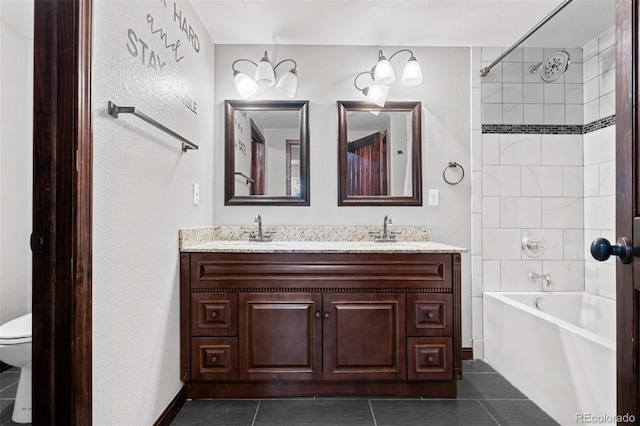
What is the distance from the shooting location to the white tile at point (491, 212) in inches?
89.2

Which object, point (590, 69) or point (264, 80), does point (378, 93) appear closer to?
point (264, 80)

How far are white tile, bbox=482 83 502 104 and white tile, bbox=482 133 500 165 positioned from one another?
0.24m

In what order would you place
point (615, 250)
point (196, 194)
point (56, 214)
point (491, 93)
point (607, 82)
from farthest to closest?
point (491, 93) < point (607, 82) < point (196, 194) < point (56, 214) < point (615, 250)

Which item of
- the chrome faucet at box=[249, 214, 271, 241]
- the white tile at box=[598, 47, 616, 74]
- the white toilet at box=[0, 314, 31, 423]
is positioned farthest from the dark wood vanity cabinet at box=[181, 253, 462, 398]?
the white tile at box=[598, 47, 616, 74]

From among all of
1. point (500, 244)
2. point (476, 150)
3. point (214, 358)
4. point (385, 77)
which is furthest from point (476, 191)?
point (214, 358)

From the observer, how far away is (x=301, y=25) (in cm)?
205

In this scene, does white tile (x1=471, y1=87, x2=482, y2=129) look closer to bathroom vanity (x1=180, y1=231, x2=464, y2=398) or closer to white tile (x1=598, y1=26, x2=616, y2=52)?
white tile (x1=598, y1=26, x2=616, y2=52)

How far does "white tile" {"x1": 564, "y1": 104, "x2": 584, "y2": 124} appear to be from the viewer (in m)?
2.24

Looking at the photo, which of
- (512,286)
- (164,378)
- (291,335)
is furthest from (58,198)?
(512,286)

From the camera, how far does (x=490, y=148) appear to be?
2.28 metres

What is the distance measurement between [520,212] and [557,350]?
0.99 m

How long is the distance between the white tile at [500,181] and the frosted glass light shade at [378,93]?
0.87 metres

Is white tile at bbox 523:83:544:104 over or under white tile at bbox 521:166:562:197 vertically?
over

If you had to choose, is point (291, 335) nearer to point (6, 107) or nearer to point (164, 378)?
point (164, 378)
